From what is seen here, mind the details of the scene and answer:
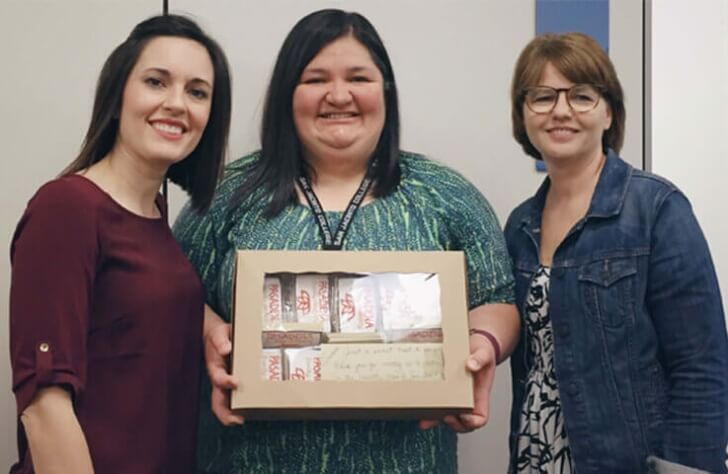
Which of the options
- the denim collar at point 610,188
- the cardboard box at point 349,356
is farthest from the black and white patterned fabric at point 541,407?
the cardboard box at point 349,356

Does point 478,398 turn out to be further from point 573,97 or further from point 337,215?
point 573,97

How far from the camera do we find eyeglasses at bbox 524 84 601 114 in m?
1.34

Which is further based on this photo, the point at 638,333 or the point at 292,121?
the point at 292,121

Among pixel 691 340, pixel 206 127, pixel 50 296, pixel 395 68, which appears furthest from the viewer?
pixel 395 68

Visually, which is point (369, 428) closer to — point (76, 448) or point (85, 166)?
point (76, 448)

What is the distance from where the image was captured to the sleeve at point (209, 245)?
139cm

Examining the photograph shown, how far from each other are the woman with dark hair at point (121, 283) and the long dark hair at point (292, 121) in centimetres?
9

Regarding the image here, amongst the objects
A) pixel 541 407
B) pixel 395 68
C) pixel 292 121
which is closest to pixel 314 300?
pixel 292 121

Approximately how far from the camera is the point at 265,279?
1170 millimetres

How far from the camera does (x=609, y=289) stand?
130 cm

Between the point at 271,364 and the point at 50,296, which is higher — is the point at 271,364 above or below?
below

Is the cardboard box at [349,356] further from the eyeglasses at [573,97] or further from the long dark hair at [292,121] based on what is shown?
the eyeglasses at [573,97]

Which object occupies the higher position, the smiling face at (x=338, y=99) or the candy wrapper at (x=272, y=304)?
the smiling face at (x=338, y=99)

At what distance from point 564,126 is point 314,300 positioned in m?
0.57
